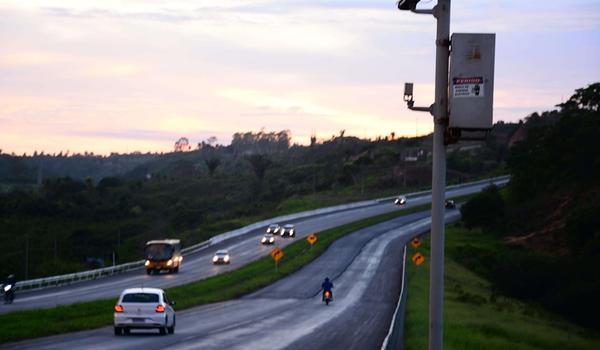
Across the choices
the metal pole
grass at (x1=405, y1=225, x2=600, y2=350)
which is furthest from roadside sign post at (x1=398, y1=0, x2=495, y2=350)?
grass at (x1=405, y1=225, x2=600, y2=350)

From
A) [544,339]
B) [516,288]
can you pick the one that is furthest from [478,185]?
[544,339]

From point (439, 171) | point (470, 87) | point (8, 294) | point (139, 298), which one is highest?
point (470, 87)

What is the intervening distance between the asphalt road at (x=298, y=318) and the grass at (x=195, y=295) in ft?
3.21

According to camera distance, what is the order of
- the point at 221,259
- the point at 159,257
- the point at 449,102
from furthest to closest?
the point at 221,259, the point at 159,257, the point at 449,102

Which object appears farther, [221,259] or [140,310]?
[221,259]

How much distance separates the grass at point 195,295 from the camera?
109ft

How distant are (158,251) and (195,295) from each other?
786 inches

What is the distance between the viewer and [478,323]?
4309 centimetres

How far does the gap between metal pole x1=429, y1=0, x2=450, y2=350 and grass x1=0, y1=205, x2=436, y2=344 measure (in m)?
23.9

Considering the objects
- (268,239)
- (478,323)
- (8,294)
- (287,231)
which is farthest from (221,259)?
(478,323)

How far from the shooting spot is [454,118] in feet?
22.8

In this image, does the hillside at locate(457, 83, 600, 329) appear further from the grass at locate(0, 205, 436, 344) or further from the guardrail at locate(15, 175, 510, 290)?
the guardrail at locate(15, 175, 510, 290)

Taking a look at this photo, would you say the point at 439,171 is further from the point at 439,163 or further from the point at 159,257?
the point at 159,257

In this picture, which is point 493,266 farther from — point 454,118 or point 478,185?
point 454,118
